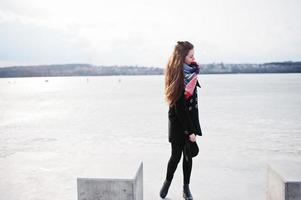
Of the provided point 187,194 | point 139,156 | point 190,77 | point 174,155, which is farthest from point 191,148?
point 139,156

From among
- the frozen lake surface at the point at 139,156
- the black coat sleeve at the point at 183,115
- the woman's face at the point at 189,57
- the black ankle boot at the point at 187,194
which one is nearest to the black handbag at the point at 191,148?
the black coat sleeve at the point at 183,115

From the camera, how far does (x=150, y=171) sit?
5.05m

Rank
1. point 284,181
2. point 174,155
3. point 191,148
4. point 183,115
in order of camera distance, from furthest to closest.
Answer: point 174,155, point 191,148, point 183,115, point 284,181

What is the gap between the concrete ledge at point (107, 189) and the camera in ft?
9.75

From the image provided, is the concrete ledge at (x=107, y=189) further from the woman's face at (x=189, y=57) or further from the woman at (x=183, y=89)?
the woman's face at (x=189, y=57)

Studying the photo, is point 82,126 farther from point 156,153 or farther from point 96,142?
point 156,153

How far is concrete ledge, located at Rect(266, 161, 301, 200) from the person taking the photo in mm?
2887

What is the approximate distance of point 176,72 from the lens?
11.1 feet

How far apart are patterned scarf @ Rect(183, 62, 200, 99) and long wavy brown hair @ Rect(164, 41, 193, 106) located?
0.05 m

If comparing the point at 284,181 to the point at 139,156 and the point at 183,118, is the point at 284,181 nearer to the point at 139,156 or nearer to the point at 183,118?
the point at 183,118

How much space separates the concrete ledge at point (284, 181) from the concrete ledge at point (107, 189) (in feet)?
4.63

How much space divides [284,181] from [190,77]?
1.38 meters

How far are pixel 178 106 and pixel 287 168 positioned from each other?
51.5 inches

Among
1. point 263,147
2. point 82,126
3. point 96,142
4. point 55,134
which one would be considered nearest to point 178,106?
point 263,147
